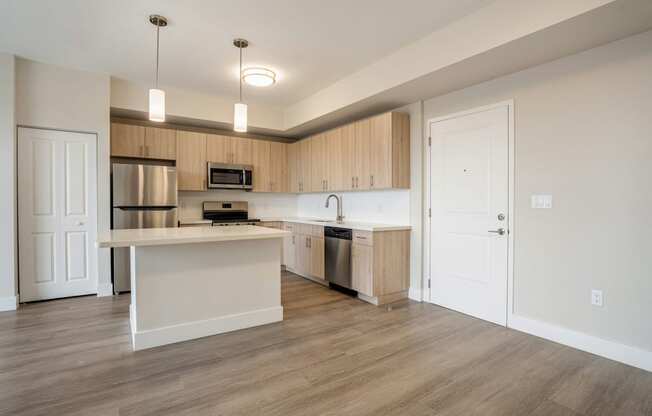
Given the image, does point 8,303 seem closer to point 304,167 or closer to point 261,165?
point 261,165

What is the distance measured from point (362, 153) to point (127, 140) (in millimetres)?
3132

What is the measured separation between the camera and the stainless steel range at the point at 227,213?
17.0ft

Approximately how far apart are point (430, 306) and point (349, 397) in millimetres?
1980

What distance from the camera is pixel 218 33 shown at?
296 cm

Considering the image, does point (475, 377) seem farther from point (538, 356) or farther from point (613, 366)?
point (613, 366)

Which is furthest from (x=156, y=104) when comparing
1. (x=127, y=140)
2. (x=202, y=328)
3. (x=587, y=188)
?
(x=587, y=188)

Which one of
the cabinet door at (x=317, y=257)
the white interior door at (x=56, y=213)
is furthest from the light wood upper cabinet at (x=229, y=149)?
the cabinet door at (x=317, y=257)

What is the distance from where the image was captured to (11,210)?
3.45 metres

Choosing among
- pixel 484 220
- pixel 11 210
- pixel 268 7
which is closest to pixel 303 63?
pixel 268 7

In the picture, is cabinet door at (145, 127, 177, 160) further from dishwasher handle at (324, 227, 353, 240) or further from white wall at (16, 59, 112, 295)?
dishwasher handle at (324, 227, 353, 240)

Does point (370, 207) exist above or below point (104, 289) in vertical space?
above

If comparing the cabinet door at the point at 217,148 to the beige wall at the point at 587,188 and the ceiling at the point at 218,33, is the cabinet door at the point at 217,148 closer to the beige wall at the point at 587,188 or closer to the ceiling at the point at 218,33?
the ceiling at the point at 218,33

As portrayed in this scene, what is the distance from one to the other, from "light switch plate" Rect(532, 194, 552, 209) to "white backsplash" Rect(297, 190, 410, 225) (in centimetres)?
140

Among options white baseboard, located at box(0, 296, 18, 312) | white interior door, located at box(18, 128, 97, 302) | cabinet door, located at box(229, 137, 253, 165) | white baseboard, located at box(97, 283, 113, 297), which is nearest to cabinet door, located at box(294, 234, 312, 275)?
cabinet door, located at box(229, 137, 253, 165)
